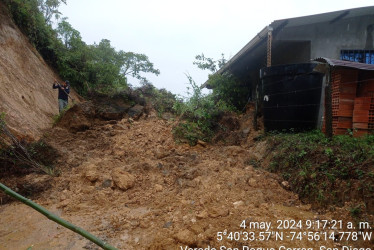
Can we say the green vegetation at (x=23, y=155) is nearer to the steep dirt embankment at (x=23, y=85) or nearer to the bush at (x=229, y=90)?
the steep dirt embankment at (x=23, y=85)

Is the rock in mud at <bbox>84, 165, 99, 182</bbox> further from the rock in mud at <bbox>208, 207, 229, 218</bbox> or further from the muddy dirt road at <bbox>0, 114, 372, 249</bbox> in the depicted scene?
the rock in mud at <bbox>208, 207, 229, 218</bbox>

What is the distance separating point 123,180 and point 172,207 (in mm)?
1036

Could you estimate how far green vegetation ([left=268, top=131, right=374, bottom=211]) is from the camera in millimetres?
A: 2242

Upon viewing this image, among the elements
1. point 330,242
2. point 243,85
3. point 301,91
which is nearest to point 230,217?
point 330,242

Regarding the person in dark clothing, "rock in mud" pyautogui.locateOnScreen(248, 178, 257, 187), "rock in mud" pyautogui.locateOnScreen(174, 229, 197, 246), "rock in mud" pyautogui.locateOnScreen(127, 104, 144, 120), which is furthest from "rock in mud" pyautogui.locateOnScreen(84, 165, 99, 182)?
the person in dark clothing

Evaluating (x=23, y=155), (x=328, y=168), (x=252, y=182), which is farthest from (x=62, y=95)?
(x=328, y=168)

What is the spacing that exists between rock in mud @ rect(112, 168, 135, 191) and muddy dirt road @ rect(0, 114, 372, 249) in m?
0.01

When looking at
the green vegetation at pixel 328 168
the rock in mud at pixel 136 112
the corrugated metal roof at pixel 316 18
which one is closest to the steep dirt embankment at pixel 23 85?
Result: the rock in mud at pixel 136 112

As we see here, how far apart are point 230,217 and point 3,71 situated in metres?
7.63

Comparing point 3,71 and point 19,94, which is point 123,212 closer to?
point 19,94

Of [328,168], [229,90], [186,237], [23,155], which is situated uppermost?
[229,90]

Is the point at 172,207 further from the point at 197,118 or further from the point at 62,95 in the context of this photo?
the point at 62,95

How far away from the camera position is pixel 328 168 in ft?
8.55

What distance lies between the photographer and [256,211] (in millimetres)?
2322
